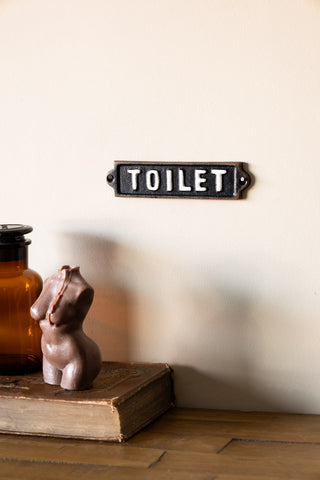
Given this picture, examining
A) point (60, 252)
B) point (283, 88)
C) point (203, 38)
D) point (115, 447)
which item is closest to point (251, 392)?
point (115, 447)

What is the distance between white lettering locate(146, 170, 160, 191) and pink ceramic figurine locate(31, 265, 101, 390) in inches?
10.0

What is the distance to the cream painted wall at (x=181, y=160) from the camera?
60.2 inches

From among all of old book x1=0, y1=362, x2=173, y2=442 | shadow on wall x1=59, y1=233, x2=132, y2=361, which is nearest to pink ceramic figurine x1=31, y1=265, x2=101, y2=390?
old book x1=0, y1=362, x2=173, y2=442

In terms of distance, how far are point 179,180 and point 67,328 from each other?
0.39m

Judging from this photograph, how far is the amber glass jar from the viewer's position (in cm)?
158

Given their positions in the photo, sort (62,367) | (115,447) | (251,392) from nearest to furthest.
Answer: (115,447) → (62,367) → (251,392)

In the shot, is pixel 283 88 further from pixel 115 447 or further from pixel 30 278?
pixel 115 447

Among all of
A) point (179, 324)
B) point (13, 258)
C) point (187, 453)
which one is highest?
point (13, 258)

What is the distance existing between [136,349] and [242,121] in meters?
0.55

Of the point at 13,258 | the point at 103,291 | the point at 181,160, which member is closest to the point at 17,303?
the point at 13,258

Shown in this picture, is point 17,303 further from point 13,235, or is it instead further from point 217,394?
point 217,394

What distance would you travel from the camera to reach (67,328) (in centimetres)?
149

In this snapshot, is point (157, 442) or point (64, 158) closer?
point (157, 442)

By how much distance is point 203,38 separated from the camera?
5.10ft
